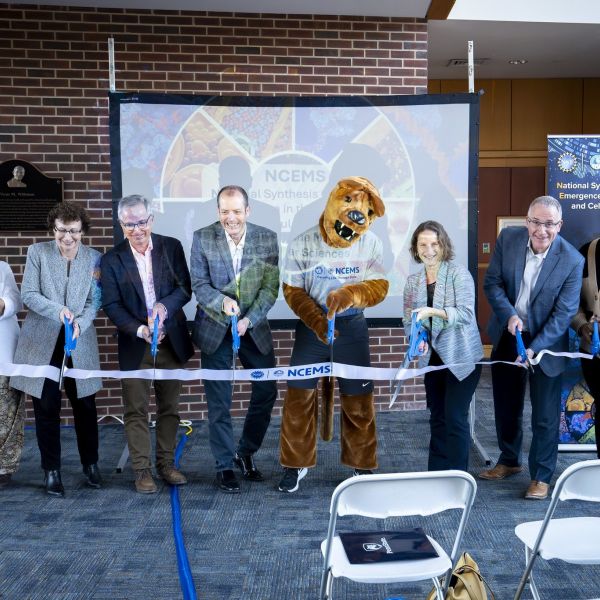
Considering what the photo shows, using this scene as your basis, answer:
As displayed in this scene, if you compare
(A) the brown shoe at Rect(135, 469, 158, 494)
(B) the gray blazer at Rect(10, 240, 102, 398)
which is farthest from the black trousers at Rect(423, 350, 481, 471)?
(B) the gray blazer at Rect(10, 240, 102, 398)

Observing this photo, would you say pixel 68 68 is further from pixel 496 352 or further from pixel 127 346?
pixel 496 352

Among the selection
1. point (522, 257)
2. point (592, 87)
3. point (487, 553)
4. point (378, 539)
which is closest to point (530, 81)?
point (592, 87)

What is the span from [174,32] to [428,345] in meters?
3.24

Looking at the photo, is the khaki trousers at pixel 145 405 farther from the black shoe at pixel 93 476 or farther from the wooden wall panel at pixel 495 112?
the wooden wall panel at pixel 495 112

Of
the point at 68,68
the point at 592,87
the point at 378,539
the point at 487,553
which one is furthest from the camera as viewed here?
the point at 592,87

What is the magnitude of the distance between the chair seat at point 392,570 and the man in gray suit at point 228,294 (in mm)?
1963

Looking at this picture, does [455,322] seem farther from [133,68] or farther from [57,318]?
[133,68]

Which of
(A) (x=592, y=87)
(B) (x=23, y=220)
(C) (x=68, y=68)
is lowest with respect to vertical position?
(B) (x=23, y=220)

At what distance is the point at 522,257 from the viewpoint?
161 inches

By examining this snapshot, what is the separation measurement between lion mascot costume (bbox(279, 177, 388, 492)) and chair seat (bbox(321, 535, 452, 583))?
5.94ft

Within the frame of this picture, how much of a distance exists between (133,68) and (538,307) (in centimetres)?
353

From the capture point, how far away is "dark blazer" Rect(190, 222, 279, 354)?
4195 millimetres

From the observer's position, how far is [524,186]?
8539 mm

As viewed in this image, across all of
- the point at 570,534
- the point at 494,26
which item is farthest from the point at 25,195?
the point at 570,534
